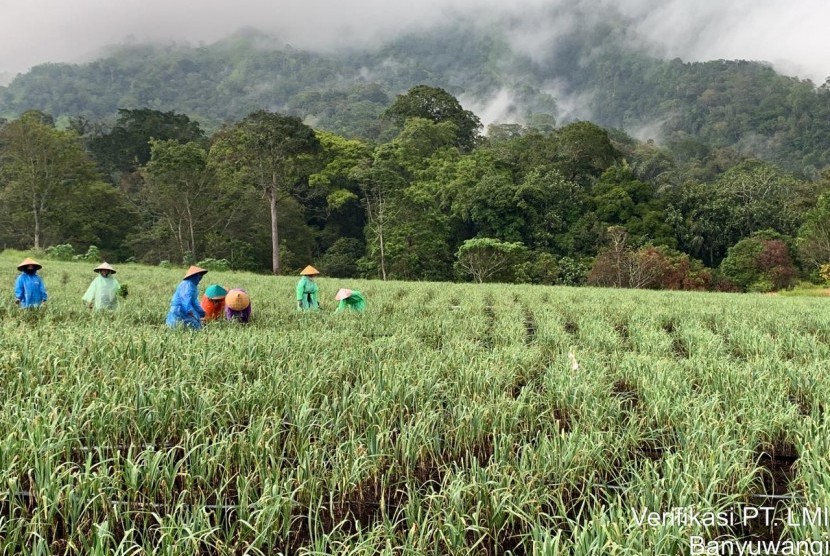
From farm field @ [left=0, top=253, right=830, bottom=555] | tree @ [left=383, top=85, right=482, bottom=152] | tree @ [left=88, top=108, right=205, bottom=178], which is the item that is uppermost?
tree @ [left=383, top=85, right=482, bottom=152]

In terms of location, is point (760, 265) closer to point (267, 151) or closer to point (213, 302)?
point (267, 151)

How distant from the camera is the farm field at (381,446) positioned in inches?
86.3

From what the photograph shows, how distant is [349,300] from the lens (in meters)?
8.02

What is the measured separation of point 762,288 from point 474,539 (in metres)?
29.3

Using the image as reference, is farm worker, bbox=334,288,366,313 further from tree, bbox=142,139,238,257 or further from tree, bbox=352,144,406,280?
tree, bbox=142,139,238,257

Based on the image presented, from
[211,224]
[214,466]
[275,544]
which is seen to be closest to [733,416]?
[275,544]

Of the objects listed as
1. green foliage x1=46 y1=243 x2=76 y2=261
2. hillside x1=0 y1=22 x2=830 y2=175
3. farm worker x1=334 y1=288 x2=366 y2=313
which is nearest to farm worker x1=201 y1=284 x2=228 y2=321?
farm worker x1=334 y1=288 x2=366 y2=313

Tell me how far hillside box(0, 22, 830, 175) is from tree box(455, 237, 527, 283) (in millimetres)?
39148

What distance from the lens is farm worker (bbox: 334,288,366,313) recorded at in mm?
7582

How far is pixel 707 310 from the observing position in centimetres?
946

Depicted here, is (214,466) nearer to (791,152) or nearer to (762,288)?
(762,288)

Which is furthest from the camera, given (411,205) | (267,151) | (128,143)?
(128,143)

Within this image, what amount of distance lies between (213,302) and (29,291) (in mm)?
2520

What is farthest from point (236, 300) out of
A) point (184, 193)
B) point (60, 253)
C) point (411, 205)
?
point (184, 193)
